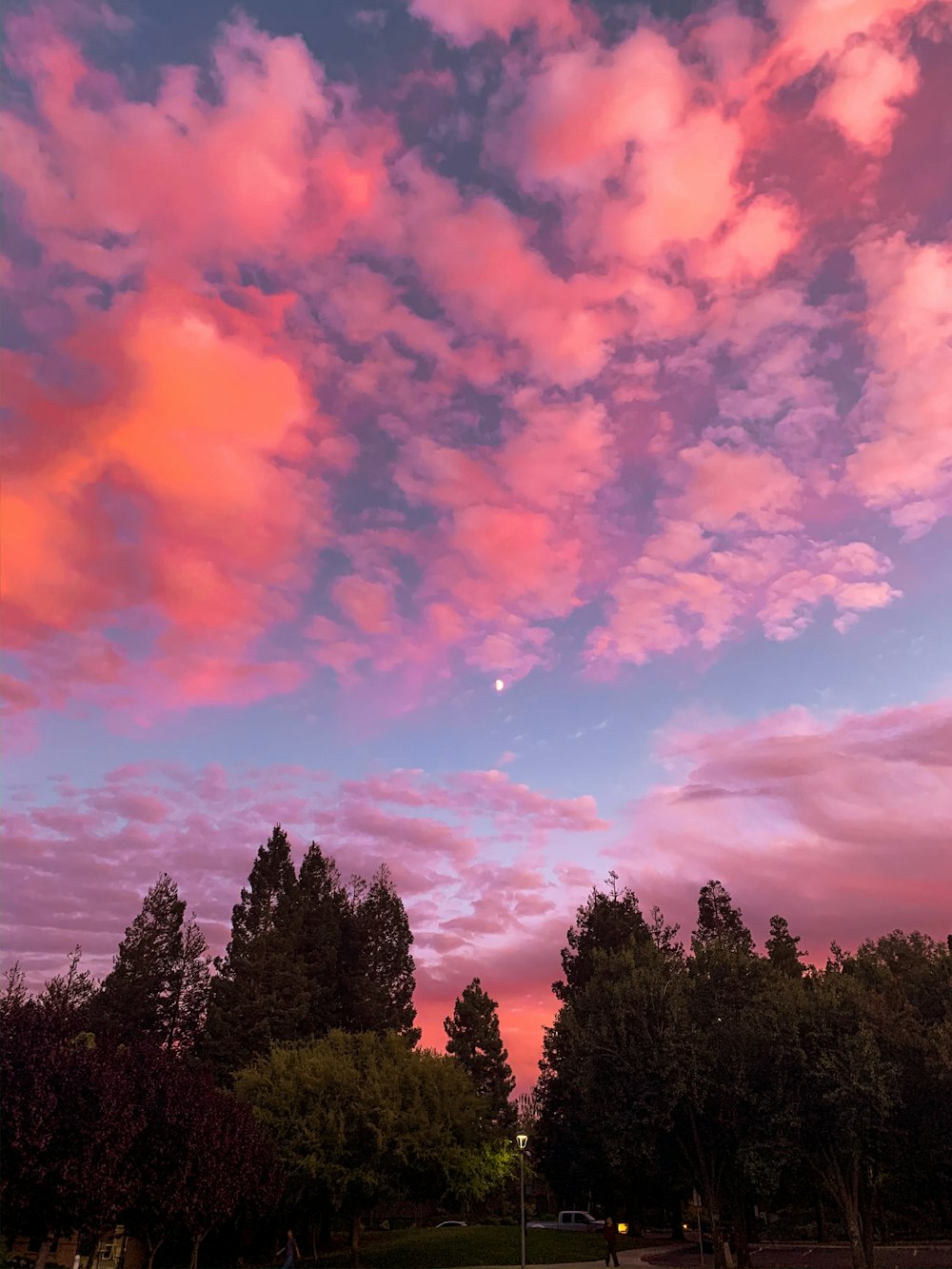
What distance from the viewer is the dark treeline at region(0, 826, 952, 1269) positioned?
88.4 feet

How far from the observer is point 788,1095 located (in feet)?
137

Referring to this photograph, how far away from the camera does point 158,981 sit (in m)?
83.1

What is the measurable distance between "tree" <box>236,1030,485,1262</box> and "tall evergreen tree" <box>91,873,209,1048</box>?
3335 cm

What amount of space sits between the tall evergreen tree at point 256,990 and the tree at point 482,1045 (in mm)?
22561

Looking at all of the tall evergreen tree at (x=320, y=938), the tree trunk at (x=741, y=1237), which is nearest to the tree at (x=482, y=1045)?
the tall evergreen tree at (x=320, y=938)

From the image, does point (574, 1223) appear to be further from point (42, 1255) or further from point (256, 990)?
point (42, 1255)

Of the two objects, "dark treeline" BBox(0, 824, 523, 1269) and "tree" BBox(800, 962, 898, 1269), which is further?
"tree" BBox(800, 962, 898, 1269)

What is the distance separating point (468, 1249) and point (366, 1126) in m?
10.1

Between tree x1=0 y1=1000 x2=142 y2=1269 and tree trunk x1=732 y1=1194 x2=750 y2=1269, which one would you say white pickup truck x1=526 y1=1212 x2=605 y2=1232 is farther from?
tree x1=0 y1=1000 x2=142 y2=1269

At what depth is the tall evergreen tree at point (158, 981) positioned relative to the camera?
3145 inches

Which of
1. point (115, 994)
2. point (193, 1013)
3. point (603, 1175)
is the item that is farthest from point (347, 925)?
point (603, 1175)

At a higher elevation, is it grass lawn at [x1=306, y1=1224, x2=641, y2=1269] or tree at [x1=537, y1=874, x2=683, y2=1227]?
tree at [x1=537, y1=874, x2=683, y2=1227]

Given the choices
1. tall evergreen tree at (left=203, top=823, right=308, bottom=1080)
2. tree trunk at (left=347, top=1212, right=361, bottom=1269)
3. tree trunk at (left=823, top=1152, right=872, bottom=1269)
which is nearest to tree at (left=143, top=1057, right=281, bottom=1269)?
tree trunk at (left=347, top=1212, right=361, bottom=1269)

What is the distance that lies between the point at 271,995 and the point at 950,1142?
5092 cm
